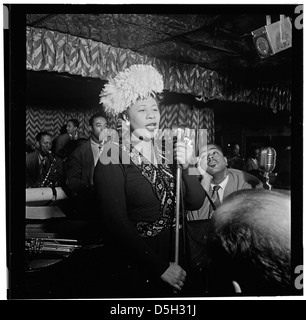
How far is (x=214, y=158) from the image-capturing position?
300cm

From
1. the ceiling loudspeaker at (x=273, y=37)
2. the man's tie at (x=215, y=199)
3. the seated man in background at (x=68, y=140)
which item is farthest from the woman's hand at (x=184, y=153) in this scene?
the ceiling loudspeaker at (x=273, y=37)

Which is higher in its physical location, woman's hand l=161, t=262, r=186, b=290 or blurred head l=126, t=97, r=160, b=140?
blurred head l=126, t=97, r=160, b=140

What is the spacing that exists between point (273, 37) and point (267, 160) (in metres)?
0.78

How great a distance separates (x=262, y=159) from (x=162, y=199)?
2.30 ft

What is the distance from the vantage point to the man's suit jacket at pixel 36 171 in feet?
9.47

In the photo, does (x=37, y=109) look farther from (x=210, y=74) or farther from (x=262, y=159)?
(x=262, y=159)

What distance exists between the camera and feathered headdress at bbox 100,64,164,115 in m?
2.89

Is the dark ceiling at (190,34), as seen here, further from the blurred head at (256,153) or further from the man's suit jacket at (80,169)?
the man's suit jacket at (80,169)

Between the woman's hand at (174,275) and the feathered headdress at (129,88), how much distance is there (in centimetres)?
104

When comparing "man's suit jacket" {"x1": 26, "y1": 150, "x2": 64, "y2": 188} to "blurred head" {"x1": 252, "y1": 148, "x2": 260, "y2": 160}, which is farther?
"blurred head" {"x1": 252, "y1": 148, "x2": 260, "y2": 160}

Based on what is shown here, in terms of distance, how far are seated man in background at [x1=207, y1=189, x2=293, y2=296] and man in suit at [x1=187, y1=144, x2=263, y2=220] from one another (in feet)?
0.18

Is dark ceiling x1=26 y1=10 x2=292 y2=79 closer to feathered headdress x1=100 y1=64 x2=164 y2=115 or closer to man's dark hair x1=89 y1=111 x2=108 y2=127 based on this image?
feathered headdress x1=100 y1=64 x2=164 y2=115

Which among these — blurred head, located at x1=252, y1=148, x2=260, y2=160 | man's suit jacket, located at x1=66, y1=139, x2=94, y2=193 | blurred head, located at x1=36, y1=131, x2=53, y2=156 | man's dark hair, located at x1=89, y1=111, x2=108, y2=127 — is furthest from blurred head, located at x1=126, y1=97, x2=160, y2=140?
blurred head, located at x1=252, y1=148, x2=260, y2=160
